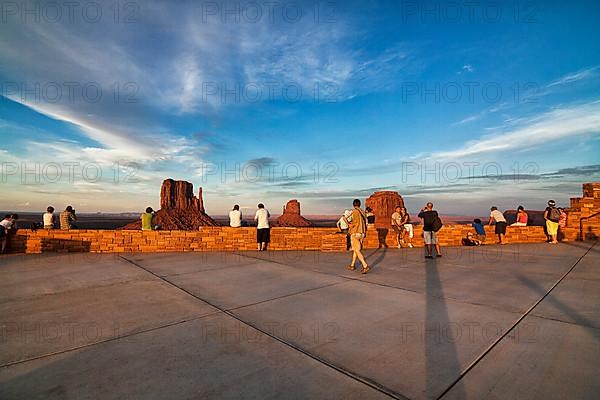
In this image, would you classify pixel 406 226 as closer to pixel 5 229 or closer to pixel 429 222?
pixel 429 222

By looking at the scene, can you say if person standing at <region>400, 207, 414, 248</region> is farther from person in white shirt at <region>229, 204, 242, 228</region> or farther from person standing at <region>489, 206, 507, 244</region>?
person in white shirt at <region>229, 204, 242, 228</region>

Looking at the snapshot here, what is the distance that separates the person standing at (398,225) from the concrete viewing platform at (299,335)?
15.2 feet

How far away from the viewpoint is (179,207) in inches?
4466

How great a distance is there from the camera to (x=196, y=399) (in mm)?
2049

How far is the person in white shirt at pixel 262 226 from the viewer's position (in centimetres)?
952

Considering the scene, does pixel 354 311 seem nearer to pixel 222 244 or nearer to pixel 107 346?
pixel 107 346

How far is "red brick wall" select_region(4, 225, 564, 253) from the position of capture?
898 centimetres

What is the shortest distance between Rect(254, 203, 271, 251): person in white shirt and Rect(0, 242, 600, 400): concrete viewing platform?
11.3 ft

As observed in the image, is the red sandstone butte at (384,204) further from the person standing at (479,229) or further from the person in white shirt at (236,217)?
the person in white shirt at (236,217)

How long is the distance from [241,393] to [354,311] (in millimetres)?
2140

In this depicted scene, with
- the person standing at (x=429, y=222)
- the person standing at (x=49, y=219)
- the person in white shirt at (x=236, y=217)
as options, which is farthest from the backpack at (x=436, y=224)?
the person standing at (x=49, y=219)

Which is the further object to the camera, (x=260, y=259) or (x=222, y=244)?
(x=222, y=244)

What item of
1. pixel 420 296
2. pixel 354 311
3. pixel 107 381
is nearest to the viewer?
pixel 107 381

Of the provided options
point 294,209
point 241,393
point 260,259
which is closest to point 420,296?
point 241,393
